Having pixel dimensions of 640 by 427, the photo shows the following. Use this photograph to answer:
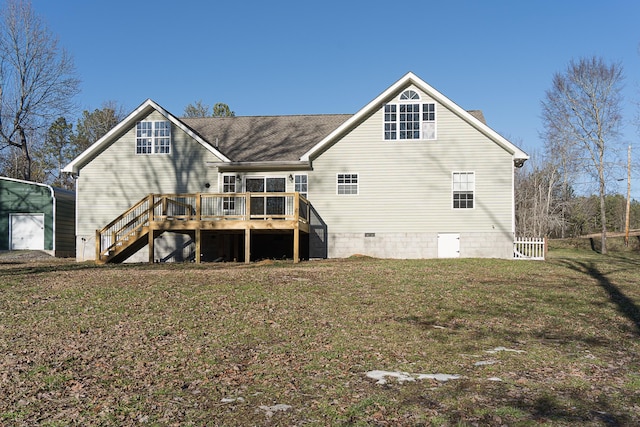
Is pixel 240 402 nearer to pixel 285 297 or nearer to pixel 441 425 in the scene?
pixel 441 425

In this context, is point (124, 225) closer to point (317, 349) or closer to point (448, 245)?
point (448, 245)

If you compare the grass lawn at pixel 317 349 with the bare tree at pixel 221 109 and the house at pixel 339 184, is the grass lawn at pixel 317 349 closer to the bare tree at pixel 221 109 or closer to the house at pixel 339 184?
the house at pixel 339 184

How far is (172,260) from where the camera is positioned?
23.5 m

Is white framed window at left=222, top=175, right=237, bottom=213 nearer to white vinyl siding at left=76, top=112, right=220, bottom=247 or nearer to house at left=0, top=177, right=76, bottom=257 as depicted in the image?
white vinyl siding at left=76, top=112, right=220, bottom=247

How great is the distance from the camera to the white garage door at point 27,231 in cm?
2838

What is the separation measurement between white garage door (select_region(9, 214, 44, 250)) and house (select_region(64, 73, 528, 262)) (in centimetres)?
603

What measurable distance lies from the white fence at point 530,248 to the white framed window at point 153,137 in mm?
14514

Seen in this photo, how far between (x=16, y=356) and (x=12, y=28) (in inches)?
1269

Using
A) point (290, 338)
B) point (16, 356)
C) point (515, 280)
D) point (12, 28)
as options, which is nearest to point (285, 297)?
point (290, 338)

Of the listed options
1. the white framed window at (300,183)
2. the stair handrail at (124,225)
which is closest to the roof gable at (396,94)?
the white framed window at (300,183)

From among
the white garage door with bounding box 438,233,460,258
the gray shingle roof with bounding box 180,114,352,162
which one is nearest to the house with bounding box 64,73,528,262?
the white garage door with bounding box 438,233,460,258

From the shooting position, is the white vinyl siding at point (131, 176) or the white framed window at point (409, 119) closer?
the white framed window at point (409, 119)

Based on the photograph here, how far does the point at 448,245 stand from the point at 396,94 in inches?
243

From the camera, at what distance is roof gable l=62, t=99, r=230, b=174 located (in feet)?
75.7
